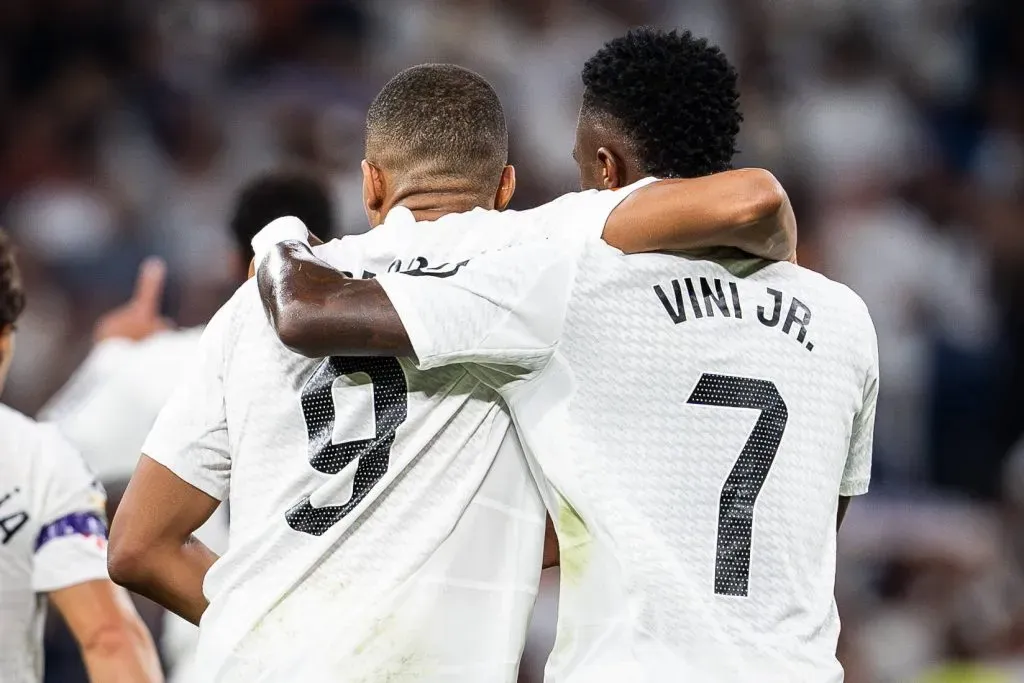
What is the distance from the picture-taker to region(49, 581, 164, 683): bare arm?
3.28 metres

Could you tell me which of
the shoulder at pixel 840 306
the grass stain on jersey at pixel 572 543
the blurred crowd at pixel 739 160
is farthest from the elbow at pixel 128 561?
the blurred crowd at pixel 739 160

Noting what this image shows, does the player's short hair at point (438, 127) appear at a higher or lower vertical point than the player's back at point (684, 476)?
higher

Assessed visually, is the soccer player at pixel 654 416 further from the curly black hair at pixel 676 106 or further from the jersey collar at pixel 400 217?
the curly black hair at pixel 676 106

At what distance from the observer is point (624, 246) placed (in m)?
2.50

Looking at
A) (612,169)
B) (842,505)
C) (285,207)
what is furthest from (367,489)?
(285,207)

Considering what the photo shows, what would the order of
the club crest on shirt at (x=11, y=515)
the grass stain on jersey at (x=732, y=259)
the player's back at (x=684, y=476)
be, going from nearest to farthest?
the player's back at (x=684, y=476)
the grass stain on jersey at (x=732, y=259)
the club crest on shirt at (x=11, y=515)

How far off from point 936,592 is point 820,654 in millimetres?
4621

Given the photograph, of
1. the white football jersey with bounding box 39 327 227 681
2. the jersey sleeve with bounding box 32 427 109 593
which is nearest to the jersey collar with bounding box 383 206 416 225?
the jersey sleeve with bounding box 32 427 109 593

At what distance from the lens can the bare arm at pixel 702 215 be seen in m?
2.43

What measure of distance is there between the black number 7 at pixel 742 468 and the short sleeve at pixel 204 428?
0.90 meters

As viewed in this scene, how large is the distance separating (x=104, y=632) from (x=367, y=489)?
1.22m

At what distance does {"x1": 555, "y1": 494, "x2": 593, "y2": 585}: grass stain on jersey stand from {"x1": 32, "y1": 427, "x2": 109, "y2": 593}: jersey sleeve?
1.36m

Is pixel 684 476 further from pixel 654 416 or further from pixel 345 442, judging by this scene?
pixel 345 442

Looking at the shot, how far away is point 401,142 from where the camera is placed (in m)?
2.67
